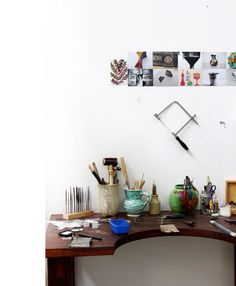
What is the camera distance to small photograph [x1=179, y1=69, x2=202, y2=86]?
6.04 feet

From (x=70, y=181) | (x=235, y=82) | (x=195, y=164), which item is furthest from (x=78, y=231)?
(x=235, y=82)

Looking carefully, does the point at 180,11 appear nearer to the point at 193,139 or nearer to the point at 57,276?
the point at 193,139

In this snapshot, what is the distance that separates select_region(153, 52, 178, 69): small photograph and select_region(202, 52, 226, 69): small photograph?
0.17 m

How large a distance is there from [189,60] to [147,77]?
0.83 feet

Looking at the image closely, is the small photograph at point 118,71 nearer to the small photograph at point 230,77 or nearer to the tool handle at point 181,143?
the tool handle at point 181,143

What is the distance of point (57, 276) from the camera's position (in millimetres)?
1372

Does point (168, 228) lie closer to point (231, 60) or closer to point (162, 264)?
point (162, 264)

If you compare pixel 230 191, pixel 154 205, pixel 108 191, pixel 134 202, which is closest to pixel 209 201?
pixel 230 191

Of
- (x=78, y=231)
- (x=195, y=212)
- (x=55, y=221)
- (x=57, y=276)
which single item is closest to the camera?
(x=57, y=276)

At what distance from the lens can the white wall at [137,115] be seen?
5.91ft

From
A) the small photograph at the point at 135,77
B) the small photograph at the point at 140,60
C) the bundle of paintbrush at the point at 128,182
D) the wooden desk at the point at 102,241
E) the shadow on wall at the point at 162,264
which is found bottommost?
the shadow on wall at the point at 162,264

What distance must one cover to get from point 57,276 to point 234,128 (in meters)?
1.21

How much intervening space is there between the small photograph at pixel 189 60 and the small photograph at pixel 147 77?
0.17 m

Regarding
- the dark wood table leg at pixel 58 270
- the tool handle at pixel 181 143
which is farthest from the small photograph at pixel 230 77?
the dark wood table leg at pixel 58 270
